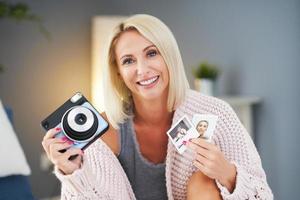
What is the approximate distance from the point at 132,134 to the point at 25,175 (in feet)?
1.49

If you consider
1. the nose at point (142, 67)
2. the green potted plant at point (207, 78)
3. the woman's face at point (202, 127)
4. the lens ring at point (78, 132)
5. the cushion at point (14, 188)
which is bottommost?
the cushion at point (14, 188)

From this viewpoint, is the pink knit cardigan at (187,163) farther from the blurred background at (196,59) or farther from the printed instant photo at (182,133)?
the blurred background at (196,59)

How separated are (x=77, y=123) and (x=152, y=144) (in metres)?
0.33

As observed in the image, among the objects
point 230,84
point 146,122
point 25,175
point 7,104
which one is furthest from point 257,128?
point 7,104

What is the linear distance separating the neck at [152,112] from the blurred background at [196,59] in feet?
1.53

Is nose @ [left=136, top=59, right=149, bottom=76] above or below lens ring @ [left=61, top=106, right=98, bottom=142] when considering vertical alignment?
above

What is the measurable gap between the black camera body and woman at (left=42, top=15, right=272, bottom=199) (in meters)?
0.02

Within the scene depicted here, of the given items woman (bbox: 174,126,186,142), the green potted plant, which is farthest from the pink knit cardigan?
the green potted plant

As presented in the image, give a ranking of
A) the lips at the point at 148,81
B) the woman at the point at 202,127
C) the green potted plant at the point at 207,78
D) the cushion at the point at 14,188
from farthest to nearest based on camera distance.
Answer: the green potted plant at the point at 207,78, the cushion at the point at 14,188, the lips at the point at 148,81, the woman at the point at 202,127

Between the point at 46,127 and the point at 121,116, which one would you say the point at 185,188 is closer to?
the point at 121,116

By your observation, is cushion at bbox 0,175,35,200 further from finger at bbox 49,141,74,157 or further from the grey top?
finger at bbox 49,141,74,157

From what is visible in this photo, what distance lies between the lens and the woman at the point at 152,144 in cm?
95

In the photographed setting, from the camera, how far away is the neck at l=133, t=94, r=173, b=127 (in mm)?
1166

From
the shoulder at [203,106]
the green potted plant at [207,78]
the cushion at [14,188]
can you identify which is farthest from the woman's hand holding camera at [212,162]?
the green potted plant at [207,78]
